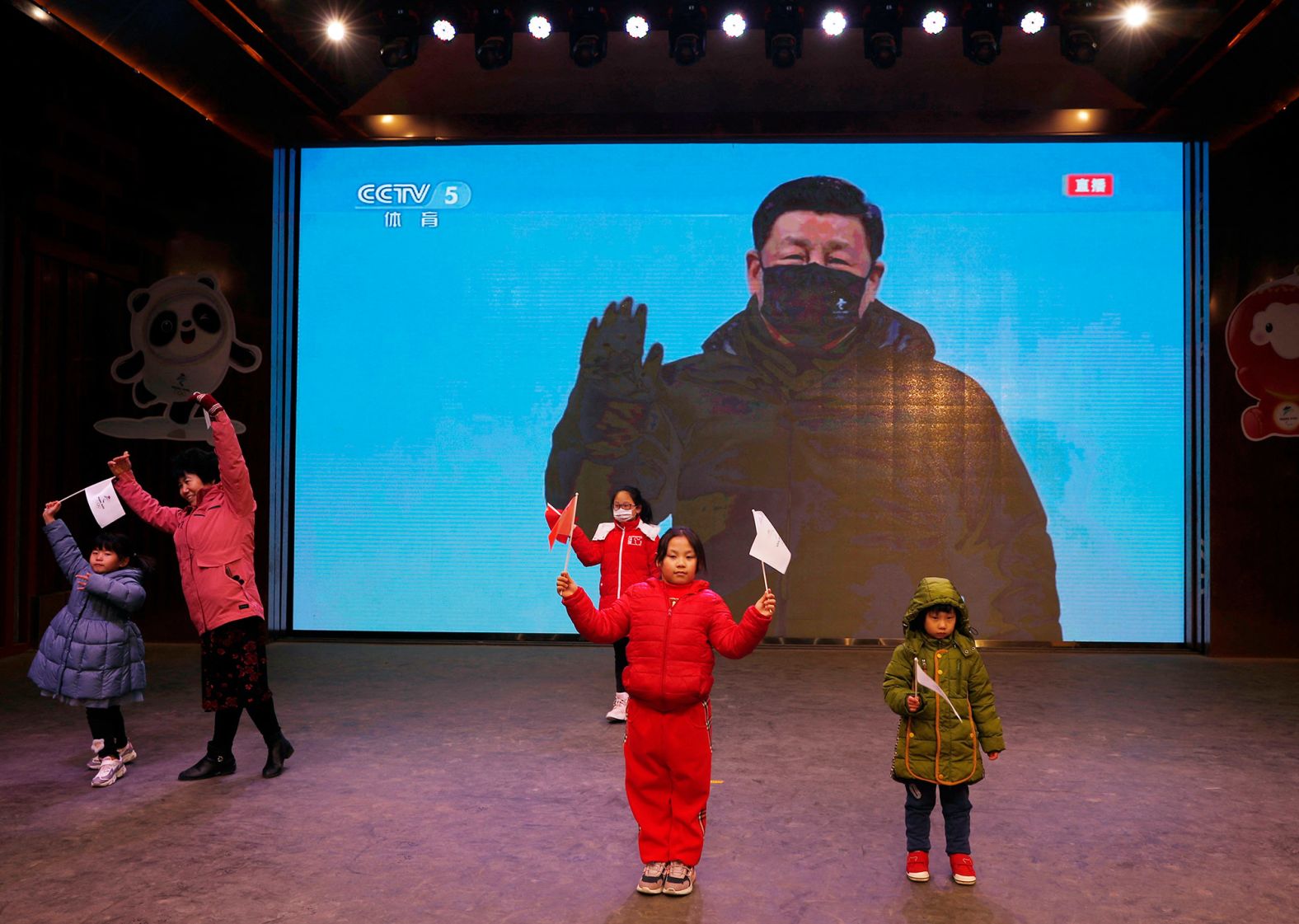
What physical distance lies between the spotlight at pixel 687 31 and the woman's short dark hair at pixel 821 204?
4.62 feet

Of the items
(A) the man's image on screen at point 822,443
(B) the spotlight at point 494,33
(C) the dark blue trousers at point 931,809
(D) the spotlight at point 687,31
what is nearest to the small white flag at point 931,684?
(C) the dark blue trousers at point 931,809

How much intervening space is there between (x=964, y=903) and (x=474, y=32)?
636cm

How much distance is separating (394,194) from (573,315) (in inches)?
68.9

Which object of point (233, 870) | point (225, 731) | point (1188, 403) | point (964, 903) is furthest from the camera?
point (1188, 403)

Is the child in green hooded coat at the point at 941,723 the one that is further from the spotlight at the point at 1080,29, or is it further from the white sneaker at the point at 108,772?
the spotlight at the point at 1080,29

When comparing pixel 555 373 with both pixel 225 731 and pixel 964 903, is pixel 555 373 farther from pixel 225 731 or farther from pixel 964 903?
pixel 964 903

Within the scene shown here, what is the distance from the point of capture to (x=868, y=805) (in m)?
4.19

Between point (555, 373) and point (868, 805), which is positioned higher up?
point (555, 373)

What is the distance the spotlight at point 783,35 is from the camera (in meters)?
7.07

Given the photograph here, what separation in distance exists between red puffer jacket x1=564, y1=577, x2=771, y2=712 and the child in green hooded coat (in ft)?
1.78

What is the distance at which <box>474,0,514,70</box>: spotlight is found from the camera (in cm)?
713

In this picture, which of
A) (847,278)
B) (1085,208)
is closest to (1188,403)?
(1085,208)

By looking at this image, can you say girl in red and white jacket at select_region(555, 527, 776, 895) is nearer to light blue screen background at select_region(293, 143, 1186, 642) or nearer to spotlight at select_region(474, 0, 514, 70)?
light blue screen background at select_region(293, 143, 1186, 642)

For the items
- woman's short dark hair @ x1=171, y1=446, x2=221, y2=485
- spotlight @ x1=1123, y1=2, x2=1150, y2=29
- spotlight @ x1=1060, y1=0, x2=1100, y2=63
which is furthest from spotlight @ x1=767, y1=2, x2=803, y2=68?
woman's short dark hair @ x1=171, y1=446, x2=221, y2=485
